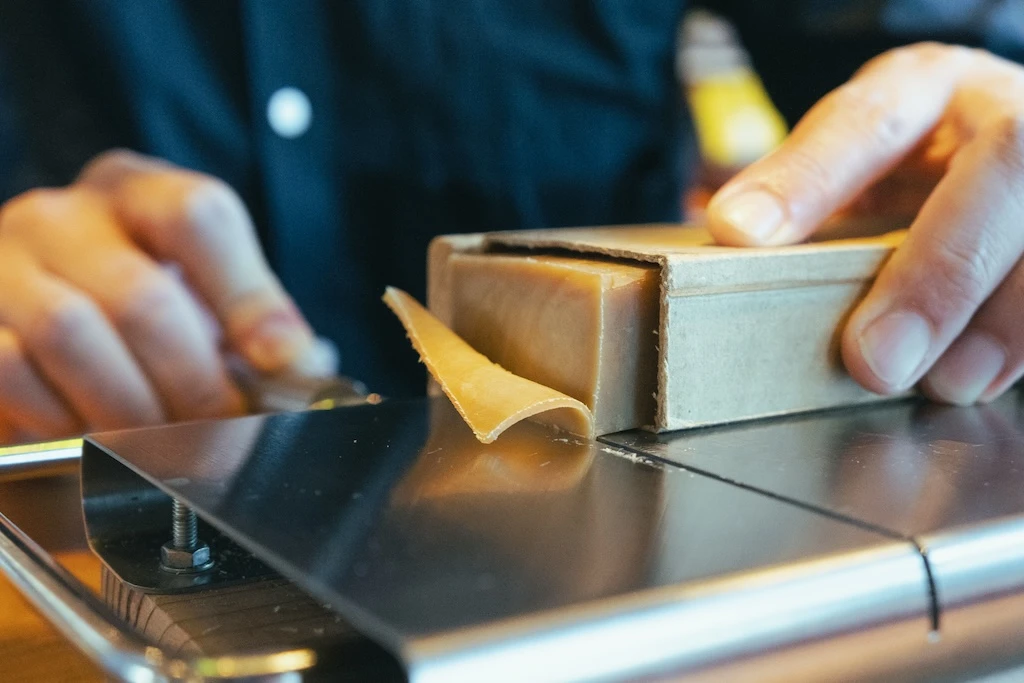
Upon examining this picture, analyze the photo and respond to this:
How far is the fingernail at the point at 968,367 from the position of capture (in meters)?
0.59

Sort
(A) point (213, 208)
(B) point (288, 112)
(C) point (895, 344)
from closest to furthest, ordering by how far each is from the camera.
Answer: (C) point (895, 344) < (A) point (213, 208) < (B) point (288, 112)

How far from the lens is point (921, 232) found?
0.57m

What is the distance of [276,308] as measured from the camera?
813mm

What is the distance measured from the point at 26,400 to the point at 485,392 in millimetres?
427

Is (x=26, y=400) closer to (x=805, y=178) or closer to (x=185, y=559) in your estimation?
(x=185, y=559)

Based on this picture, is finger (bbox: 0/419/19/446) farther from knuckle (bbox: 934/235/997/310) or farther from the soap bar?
knuckle (bbox: 934/235/997/310)

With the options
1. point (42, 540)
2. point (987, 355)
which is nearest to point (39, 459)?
point (42, 540)

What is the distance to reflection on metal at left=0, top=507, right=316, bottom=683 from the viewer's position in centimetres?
27

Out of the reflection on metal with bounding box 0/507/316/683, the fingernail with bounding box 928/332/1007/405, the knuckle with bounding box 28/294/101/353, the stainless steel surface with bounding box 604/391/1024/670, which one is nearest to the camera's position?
the reflection on metal with bounding box 0/507/316/683

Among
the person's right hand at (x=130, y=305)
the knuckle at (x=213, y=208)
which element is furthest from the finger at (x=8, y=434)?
the knuckle at (x=213, y=208)

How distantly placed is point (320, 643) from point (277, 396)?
404mm

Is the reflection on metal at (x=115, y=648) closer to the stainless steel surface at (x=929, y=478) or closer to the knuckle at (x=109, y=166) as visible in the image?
the stainless steel surface at (x=929, y=478)

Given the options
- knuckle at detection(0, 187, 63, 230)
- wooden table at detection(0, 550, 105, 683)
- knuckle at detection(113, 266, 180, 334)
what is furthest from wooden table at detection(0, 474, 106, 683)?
knuckle at detection(0, 187, 63, 230)

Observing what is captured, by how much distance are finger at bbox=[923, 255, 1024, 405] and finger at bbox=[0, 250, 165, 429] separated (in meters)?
0.56
